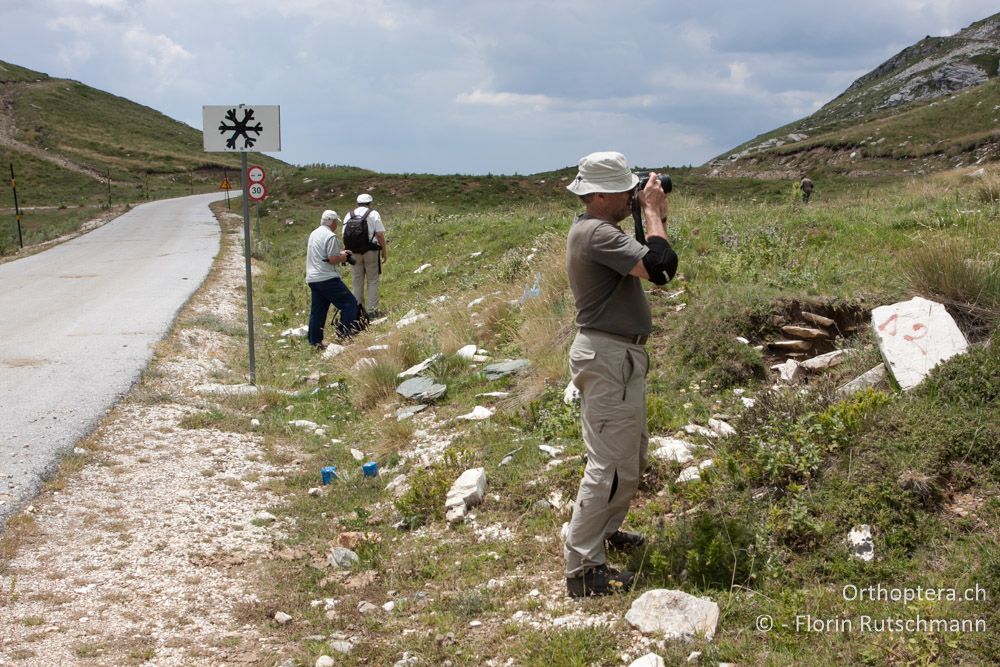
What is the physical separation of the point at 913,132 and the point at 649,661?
69.3m

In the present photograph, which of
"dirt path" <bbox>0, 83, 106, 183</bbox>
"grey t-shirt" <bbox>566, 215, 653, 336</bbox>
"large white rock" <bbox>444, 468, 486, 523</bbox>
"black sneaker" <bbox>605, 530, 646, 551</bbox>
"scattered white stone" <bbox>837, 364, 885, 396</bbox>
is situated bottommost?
"large white rock" <bbox>444, 468, 486, 523</bbox>

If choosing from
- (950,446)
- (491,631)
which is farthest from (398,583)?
(950,446)

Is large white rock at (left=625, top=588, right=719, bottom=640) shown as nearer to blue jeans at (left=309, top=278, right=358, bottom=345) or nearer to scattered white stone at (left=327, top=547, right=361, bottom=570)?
scattered white stone at (left=327, top=547, right=361, bottom=570)

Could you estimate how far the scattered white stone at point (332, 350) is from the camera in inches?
394

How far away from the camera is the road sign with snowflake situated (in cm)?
798

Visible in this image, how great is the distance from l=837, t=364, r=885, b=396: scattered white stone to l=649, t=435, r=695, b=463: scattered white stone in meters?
1.03

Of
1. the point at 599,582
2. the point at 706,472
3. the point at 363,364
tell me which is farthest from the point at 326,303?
the point at 599,582

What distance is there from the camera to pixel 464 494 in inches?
200

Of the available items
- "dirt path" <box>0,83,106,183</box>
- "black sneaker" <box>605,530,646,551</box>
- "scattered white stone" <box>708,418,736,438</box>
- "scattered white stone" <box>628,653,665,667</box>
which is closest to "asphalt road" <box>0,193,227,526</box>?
"black sneaker" <box>605,530,646,551</box>

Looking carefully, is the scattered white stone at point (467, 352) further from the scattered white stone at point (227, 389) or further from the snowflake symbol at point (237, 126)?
the snowflake symbol at point (237, 126)

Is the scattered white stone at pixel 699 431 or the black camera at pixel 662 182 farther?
the scattered white stone at pixel 699 431

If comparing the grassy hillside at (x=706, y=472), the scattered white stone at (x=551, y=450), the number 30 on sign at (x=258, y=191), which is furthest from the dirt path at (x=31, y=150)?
the scattered white stone at (x=551, y=450)

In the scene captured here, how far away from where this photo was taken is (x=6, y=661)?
11.4 ft

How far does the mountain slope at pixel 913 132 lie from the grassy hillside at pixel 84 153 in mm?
43568
